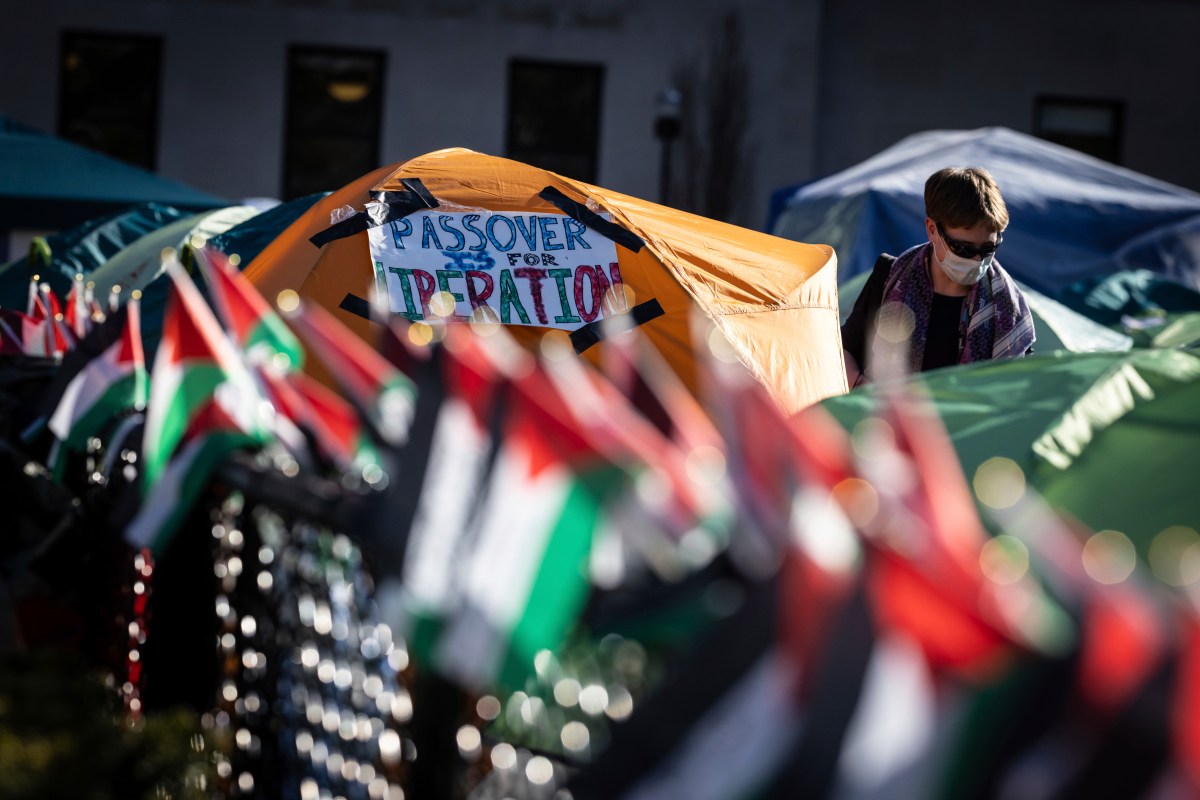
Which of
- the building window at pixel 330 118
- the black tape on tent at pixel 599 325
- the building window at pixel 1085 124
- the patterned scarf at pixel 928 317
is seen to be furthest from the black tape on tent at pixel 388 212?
the building window at pixel 1085 124

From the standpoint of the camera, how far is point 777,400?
219 inches

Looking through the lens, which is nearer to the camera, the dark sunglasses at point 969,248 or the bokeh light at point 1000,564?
the bokeh light at point 1000,564

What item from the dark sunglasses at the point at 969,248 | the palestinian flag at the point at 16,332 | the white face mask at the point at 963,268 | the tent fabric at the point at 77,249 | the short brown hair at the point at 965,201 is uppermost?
the short brown hair at the point at 965,201

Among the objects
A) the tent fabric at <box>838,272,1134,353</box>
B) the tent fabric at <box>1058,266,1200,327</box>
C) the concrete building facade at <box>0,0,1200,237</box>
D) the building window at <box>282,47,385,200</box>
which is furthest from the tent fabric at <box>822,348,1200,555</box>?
the building window at <box>282,47,385,200</box>

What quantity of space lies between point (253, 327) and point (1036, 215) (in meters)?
8.52

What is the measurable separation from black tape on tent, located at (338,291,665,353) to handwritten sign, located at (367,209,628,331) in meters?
0.05

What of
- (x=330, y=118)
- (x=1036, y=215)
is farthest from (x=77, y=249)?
(x=330, y=118)

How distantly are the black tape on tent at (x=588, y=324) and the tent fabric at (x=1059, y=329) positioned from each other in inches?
70.0

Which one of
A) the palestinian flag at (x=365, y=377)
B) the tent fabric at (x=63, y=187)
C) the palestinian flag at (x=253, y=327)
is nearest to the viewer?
the palestinian flag at (x=365, y=377)

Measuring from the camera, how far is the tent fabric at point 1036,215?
9.42 meters

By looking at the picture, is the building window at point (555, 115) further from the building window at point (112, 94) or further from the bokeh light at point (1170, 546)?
the bokeh light at point (1170, 546)

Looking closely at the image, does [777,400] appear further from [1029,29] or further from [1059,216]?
[1029,29]

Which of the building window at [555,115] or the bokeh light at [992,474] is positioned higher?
the building window at [555,115]

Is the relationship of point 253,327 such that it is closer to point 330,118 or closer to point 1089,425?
point 1089,425
